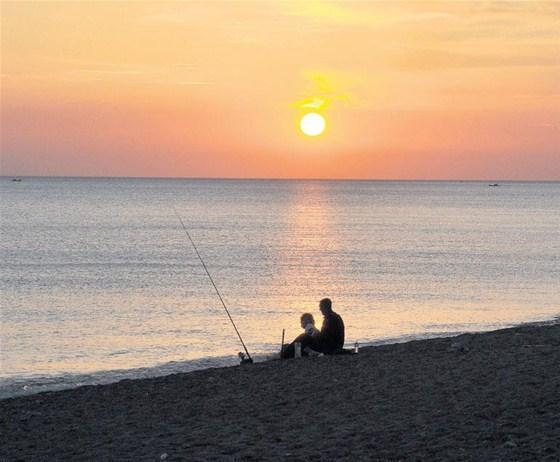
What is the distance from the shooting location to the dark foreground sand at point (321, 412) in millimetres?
8852

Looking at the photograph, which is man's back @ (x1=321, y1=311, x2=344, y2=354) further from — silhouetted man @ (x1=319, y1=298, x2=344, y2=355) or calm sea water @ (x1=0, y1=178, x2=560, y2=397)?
calm sea water @ (x1=0, y1=178, x2=560, y2=397)

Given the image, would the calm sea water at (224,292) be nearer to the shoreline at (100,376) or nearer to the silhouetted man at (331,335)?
the shoreline at (100,376)

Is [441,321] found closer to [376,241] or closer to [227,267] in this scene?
[227,267]

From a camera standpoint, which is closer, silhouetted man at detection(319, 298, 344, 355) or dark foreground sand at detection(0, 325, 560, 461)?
dark foreground sand at detection(0, 325, 560, 461)

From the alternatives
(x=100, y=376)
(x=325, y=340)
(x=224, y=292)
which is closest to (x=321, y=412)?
(x=325, y=340)

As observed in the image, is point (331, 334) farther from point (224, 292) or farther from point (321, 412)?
point (224, 292)

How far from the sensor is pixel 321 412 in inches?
418

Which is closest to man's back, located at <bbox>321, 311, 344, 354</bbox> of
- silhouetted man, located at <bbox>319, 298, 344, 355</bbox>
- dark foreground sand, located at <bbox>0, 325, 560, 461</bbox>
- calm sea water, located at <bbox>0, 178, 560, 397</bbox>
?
silhouetted man, located at <bbox>319, 298, 344, 355</bbox>

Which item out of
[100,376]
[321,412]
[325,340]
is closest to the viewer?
[321,412]

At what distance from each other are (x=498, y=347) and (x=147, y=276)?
24952mm

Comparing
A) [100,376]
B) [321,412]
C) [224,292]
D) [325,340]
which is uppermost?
[224,292]

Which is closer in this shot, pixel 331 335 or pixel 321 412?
pixel 321 412

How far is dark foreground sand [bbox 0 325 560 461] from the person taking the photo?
885 cm

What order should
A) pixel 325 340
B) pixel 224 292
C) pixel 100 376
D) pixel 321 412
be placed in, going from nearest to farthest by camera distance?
pixel 321 412 → pixel 325 340 → pixel 100 376 → pixel 224 292
